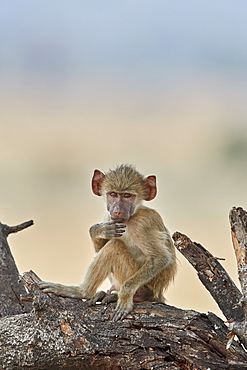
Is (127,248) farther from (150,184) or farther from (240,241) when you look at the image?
(240,241)

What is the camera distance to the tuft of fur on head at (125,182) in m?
6.48

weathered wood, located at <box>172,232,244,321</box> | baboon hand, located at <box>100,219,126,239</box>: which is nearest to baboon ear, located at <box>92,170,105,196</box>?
baboon hand, located at <box>100,219,126,239</box>

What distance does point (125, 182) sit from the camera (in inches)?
256

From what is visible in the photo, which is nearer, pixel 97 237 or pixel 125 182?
pixel 97 237

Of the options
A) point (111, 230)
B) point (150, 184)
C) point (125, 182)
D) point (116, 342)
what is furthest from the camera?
point (150, 184)

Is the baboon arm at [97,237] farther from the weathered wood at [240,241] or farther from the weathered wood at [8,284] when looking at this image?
the weathered wood at [240,241]

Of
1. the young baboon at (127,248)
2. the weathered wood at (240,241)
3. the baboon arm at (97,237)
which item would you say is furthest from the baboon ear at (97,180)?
the weathered wood at (240,241)

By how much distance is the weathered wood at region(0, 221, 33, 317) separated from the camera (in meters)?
6.29

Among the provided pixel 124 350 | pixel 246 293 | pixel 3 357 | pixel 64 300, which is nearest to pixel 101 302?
pixel 64 300

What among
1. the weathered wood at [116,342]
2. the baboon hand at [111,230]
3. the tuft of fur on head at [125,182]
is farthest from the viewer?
the tuft of fur on head at [125,182]

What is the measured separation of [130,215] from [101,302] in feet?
4.24

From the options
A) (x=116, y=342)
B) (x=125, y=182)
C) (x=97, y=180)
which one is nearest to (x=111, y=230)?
(x=125, y=182)

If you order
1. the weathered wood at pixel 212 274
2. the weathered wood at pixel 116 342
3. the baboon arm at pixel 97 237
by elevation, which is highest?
the baboon arm at pixel 97 237

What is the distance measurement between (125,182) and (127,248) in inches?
36.9
